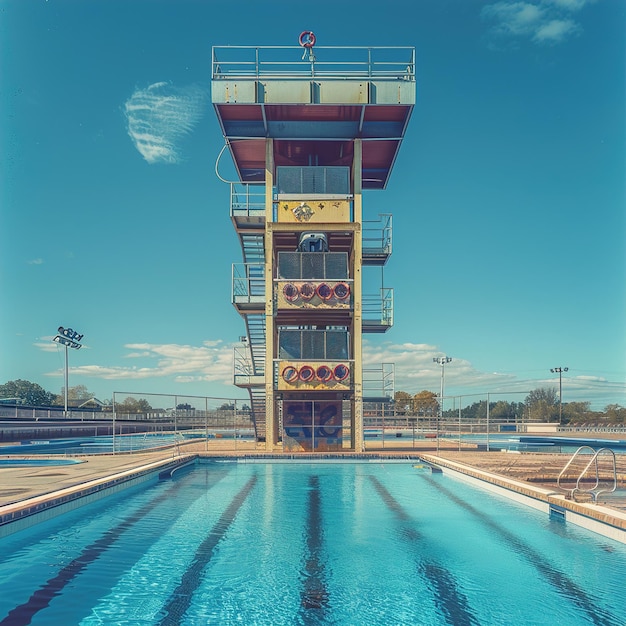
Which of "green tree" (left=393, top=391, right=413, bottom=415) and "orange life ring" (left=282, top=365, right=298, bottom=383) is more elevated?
"orange life ring" (left=282, top=365, right=298, bottom=383)

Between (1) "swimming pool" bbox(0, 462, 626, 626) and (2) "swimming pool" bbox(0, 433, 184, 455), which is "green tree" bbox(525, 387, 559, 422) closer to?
(2) "swimming pool" bbox(0, 433, 184, 455)

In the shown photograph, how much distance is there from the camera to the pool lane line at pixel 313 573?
531 centimetres

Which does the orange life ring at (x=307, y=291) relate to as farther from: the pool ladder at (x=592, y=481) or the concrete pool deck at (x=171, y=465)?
the pool ladder at (x=592, y=481)

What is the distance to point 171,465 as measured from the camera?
46.8 ft

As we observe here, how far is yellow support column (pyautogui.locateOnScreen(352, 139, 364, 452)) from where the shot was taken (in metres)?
18.7

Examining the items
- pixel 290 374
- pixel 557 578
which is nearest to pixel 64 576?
pixel 557 578

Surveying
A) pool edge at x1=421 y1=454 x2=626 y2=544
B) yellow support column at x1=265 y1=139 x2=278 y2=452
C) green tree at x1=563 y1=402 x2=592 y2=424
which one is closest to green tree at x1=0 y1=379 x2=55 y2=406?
green tree at x1=563 y1=402 x2=592 y2=424

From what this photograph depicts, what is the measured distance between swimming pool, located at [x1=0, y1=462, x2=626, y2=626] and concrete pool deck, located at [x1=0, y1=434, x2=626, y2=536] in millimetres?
335

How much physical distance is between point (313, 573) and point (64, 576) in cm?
280

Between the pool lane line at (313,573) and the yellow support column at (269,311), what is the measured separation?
8792 millimetres

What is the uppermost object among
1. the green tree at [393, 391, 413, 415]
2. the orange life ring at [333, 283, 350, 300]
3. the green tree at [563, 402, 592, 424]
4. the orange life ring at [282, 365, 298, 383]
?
the orange life ring at [333, 283, 350, 300]

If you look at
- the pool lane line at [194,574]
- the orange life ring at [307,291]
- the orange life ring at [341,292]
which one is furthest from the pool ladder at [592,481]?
the orange life ring at [307,291]

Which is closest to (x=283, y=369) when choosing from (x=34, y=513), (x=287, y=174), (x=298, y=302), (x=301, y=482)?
(x=298, y=302)

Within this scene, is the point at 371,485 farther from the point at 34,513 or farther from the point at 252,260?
the point at 252,260
